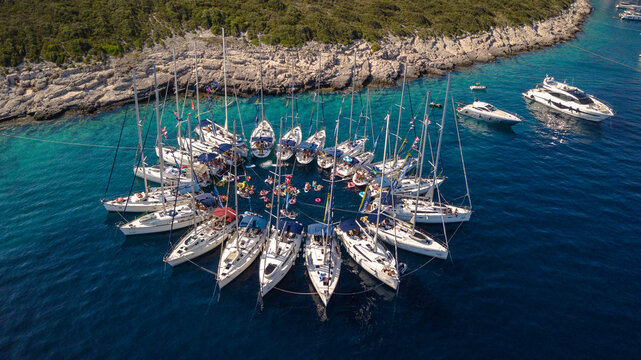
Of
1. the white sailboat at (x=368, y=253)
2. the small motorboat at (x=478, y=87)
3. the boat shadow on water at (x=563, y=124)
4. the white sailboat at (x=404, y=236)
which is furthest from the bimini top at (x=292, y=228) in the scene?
the small motorboat at (x=478, y=87)

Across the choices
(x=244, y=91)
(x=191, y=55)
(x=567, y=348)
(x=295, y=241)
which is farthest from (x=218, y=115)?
(x=567, y=348)

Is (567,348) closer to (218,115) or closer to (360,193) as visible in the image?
(360,193)

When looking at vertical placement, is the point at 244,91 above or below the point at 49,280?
above

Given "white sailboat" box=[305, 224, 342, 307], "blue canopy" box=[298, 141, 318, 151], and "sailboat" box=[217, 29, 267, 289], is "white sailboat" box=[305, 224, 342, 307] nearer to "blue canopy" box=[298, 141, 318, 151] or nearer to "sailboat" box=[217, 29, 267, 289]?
"sailboat" box=[217, 29, 267, 289]

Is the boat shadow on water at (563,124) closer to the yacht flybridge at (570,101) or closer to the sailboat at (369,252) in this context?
the yacht flybridge at (570,101)

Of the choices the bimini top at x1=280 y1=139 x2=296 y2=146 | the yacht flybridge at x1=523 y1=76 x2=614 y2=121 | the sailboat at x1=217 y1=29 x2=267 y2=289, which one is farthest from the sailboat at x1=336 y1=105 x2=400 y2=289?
the yacht flybridge at x1=523 y1=76 x2=614 y2=121

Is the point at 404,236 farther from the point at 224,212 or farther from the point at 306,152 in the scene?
the point at 306,152
